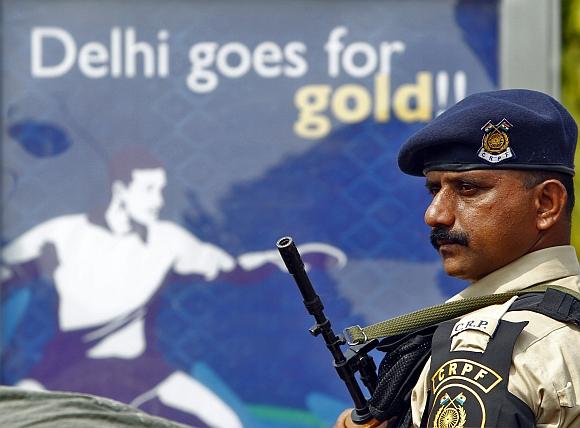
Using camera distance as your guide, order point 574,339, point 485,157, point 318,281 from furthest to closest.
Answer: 1. point 318,281
2. point 485,157
3. point 574,339

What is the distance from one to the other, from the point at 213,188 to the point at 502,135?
2.59 metres

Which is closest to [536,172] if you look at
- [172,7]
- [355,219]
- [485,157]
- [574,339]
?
[485,157]

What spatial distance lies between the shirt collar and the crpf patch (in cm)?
26

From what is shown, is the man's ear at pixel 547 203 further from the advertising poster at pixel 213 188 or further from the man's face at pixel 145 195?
the man's face at pixel 145 195

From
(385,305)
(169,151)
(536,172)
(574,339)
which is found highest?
(169,151)

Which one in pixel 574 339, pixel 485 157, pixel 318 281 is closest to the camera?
pixel 574 339

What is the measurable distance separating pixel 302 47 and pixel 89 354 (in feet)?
4.71

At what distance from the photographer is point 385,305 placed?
4.80m

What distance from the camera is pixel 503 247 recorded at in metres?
2.33

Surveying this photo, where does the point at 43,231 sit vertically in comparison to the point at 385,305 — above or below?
above

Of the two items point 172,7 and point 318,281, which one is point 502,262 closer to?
point 318,281

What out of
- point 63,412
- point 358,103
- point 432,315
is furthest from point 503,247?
point 358,103

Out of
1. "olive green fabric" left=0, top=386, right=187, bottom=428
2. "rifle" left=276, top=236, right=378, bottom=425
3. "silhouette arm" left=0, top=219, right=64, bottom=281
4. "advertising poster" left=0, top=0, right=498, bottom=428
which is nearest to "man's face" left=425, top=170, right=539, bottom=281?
"rifle" left=276, top=236, right=378, bottom=425

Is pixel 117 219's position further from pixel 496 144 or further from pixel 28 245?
pixel 496 144
